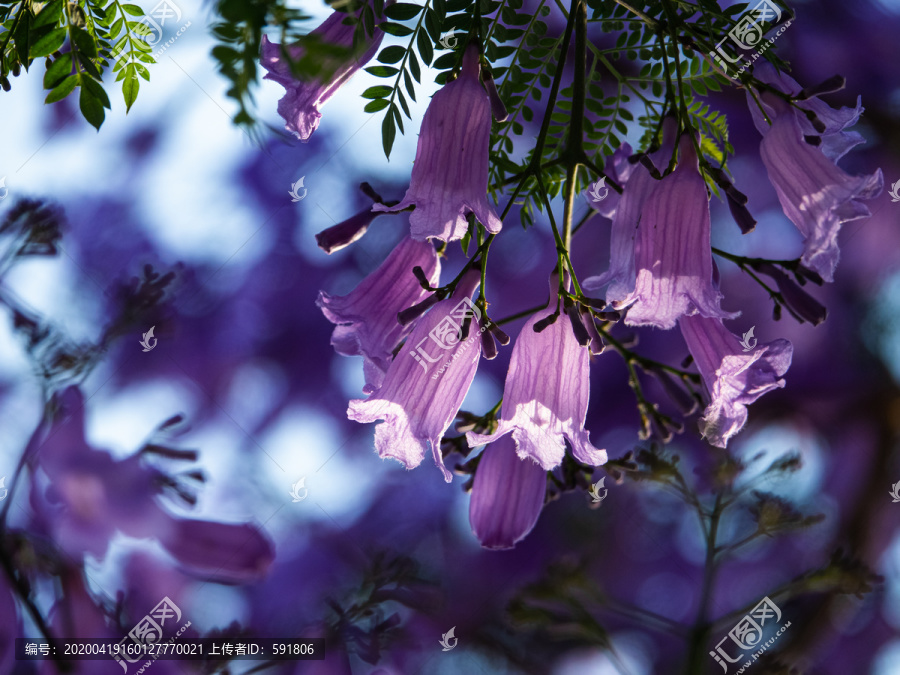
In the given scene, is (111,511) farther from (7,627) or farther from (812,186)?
(812,186)

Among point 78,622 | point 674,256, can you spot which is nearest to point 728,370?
point 674,256

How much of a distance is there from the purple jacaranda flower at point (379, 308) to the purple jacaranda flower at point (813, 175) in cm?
19

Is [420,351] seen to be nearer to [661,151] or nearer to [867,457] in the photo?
[661,151]

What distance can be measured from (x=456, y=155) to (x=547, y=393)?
0.12 meters

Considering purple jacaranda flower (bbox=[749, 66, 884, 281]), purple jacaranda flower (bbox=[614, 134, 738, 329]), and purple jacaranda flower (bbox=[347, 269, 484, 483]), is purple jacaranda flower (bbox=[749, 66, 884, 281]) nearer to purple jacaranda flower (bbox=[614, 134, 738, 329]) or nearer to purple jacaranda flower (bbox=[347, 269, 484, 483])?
purple jacaranda flower (bbox=[614, 134, 738, 329])

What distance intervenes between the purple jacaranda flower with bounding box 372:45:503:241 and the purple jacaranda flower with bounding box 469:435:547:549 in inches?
5.8

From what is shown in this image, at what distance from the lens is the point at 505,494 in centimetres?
40

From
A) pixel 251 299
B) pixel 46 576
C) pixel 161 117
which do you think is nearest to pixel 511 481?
pixel 46 576

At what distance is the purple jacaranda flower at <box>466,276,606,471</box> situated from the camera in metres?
Result: 0.34

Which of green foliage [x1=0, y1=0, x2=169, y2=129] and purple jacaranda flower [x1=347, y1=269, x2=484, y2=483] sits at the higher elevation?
green foliage [x1=0, y1=0, x2=169, y2=129]

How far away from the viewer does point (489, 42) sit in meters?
0.35

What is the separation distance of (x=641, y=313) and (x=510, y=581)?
2.51ft

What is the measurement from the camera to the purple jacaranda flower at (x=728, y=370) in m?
0.35
